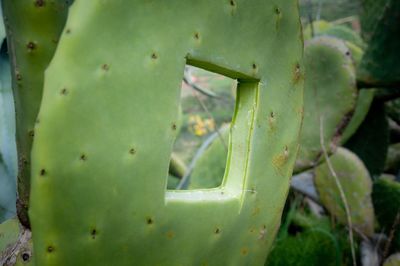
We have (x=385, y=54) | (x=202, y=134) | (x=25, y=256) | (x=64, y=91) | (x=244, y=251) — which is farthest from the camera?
(x=202, y=134)

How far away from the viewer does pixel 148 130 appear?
0.55 m

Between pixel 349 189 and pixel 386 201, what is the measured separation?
13 centimetres

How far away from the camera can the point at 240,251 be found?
70 cm

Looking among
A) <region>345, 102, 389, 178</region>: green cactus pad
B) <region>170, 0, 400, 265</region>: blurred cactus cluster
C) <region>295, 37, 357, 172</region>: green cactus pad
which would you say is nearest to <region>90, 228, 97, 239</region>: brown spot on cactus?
<region>170, 0, 400, 265</region>: blurred cactus cluster

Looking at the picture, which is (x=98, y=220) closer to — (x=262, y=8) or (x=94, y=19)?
(x=94, y=19)

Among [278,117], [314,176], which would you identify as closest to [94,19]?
[278,117]

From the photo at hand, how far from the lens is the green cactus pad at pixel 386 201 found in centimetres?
136

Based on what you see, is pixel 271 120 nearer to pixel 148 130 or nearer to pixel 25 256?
pixel 148 130

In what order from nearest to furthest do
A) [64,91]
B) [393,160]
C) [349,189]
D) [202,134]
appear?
[64,91] → [349,189] → [393,160] → [202,134]

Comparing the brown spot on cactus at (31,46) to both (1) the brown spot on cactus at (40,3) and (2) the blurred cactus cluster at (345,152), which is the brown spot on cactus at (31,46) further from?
(2) the blurred cactus cluster at (345,152)

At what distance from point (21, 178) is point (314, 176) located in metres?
1.14

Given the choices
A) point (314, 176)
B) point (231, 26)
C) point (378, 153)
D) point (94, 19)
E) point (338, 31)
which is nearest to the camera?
point (94, 19)

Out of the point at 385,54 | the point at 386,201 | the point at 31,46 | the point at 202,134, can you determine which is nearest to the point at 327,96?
the point at 385,54

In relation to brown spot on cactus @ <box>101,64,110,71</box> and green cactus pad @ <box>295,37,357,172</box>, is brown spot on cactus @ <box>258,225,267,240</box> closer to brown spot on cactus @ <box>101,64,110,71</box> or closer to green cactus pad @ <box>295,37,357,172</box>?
brown spot on cactus @ <box>101,64,110,71</box>
